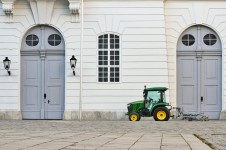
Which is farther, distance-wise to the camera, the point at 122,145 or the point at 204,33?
the point at 204,33

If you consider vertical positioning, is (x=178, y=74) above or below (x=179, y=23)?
below

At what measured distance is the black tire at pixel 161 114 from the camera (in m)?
23.5

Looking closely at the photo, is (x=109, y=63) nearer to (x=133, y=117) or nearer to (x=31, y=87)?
(x=133, y=117)

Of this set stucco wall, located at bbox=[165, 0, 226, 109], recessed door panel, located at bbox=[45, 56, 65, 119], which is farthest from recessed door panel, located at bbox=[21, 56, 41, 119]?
stucco wall, located at bbox=[165, 0, 226, 109]

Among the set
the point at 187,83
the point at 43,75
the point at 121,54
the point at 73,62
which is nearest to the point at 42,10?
the point at 73,62

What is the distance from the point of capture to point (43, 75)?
27.0 m

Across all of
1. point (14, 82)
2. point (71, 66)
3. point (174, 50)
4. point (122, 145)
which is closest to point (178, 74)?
point (174, 50)

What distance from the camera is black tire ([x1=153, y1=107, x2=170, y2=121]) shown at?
23.5m

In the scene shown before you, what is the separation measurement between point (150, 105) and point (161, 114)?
921mm

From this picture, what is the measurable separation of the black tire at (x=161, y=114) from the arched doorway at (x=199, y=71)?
12.3 ft

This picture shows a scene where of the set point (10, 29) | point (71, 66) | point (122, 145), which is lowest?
point (122, 145)

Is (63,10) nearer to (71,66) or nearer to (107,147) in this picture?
(71,66)

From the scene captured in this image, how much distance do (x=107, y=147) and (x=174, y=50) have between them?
1812 cm

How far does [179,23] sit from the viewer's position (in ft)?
88.3
